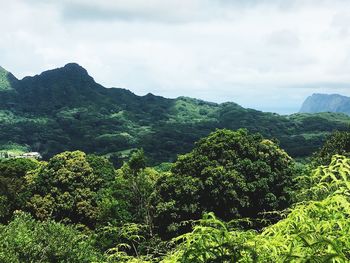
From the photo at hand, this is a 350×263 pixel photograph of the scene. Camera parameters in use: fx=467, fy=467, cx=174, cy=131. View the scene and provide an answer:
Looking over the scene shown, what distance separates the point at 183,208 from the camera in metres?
29.9

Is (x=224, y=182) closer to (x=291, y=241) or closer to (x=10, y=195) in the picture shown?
(x=10, y=195)

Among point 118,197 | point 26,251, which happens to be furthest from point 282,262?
point 118,197

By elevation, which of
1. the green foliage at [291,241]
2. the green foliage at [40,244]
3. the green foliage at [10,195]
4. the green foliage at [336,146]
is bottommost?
the green foliage at [10,195]

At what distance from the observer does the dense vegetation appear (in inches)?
158

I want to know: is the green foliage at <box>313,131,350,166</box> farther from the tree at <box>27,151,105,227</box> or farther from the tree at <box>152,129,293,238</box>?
the tree at <box>27,151,105,227</box>

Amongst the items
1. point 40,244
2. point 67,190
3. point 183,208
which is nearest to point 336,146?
point 183,208

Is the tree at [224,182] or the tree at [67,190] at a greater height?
the tree at [224,182]

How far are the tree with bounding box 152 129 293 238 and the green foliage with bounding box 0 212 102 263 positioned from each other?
754 centimetres

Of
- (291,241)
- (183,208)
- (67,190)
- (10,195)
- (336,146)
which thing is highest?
(291,241)

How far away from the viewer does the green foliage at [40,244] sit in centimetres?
1983

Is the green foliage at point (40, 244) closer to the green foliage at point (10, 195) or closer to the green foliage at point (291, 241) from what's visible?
the green foliage at point (10, 195)

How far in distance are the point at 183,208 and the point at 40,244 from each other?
35.4 feet

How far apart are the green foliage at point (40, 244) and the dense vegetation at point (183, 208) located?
0.05 metres

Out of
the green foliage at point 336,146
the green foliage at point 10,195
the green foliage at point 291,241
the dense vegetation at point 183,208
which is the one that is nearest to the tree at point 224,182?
the dense vegetation at point 183,208
